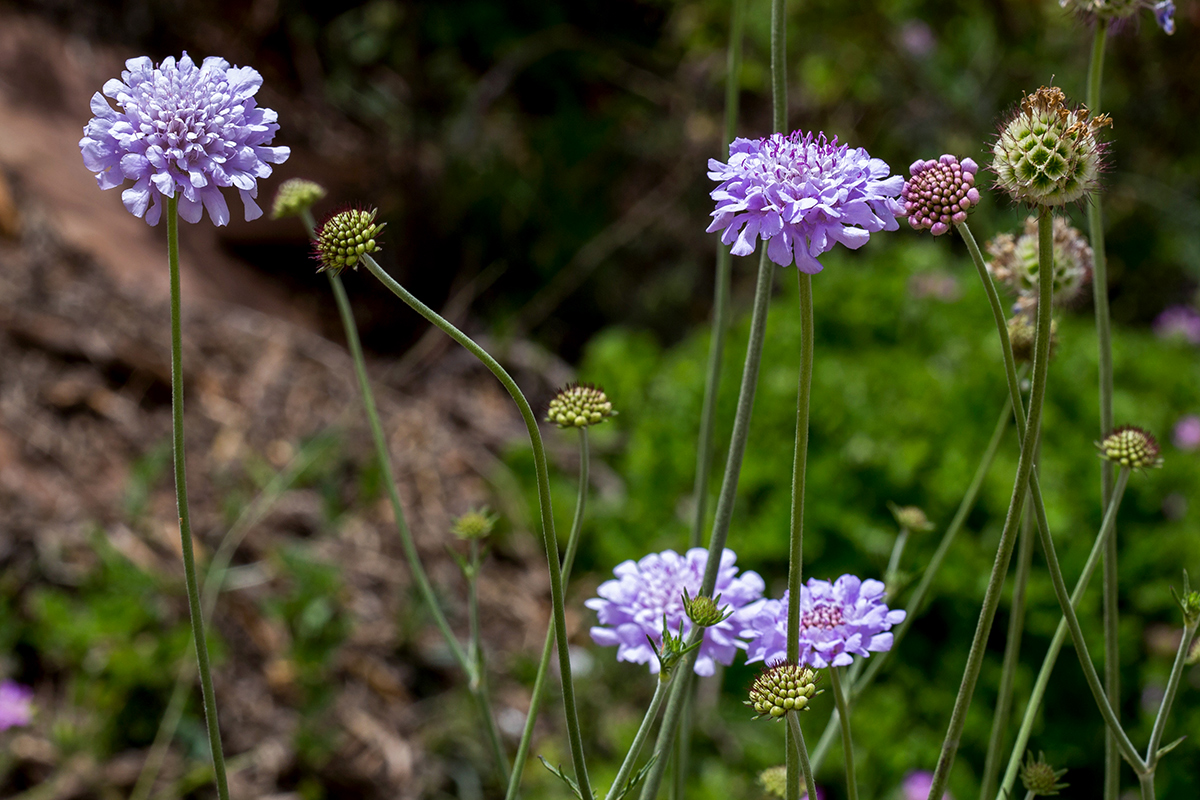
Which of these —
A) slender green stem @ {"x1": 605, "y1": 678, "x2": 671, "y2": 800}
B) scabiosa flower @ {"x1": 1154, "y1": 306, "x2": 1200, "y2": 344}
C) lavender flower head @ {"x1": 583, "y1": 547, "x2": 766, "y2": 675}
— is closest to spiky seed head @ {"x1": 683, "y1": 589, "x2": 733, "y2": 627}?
slender green stem @ {"x1": 605, "y1": 678, "x2": 671, "y2": 800}

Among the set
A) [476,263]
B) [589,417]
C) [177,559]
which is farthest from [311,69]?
[589,417]

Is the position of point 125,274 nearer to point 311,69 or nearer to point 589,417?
point 311,69

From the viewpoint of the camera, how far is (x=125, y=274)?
3.41 metres

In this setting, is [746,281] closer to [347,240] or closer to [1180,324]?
[1180,324]

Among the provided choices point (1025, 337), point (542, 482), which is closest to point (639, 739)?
point (542, 482)

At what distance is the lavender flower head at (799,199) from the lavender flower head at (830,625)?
284mm

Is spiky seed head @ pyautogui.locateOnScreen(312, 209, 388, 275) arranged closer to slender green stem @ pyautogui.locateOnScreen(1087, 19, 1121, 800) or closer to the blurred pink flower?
slender green stem @ pyautogui.locateOnScreen(1087, 19, 1121, 800)

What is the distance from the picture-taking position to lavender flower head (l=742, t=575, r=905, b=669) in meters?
0.84

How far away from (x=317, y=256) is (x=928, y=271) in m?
3.27

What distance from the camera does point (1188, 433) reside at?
9.77ft

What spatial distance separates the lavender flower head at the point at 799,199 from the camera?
718 mm

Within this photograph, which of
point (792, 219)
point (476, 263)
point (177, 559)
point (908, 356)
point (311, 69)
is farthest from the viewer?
point (311, 69)

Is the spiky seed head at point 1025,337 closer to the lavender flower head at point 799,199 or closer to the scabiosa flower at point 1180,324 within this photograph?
the lavender flower head at point 799,199

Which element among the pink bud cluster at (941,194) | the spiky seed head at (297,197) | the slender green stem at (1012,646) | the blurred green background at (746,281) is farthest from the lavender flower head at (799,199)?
the blurred green background at (746,281)
